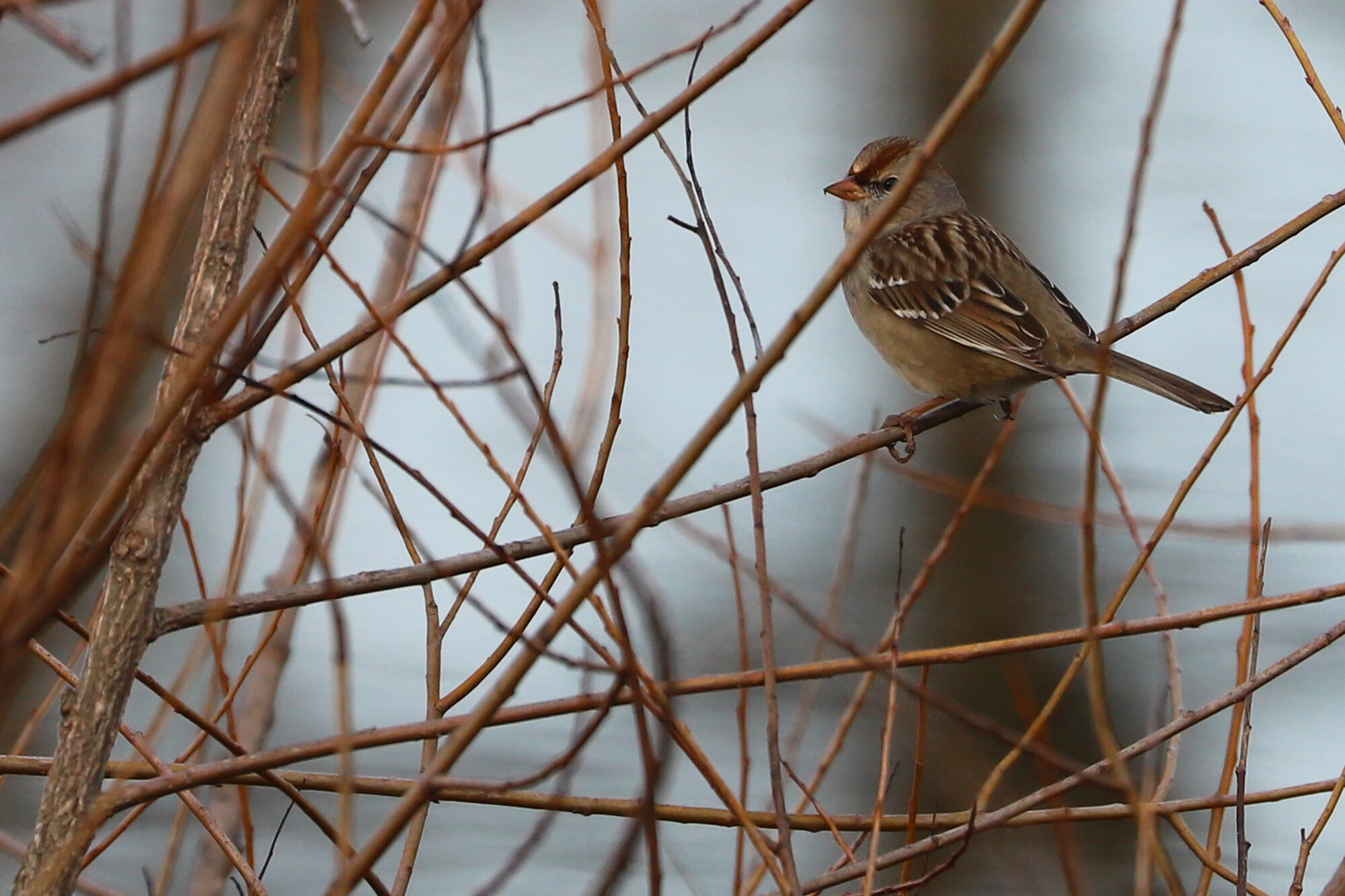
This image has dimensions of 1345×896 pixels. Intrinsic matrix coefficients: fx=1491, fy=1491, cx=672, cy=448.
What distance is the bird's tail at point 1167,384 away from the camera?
12.8 ft

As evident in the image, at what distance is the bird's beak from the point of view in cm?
504

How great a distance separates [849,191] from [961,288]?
22.7 inches

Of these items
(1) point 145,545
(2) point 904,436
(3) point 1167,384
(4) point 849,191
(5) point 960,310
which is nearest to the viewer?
(1) point 145,545

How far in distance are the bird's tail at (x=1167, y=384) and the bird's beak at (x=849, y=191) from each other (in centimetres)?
126

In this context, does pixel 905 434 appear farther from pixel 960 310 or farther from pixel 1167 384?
pixel 960 310

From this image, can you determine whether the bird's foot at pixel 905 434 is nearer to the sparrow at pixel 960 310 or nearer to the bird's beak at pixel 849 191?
the sparrow at pixel 960 310

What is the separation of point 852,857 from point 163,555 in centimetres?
108

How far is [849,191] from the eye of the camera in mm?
5051

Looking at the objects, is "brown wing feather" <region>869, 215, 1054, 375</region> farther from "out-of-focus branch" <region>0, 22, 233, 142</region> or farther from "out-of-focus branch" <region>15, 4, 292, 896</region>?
"out-of-focus branch" <region>0, 22, 233, 142</region>

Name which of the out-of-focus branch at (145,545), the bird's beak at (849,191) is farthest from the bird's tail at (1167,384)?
the out-of-focus branch at (145,545)

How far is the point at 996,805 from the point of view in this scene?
24.5 feet

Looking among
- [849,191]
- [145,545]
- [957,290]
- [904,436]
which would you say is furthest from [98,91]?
[849,191]

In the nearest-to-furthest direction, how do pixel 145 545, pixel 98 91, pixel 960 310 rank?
1. pixel 98 91
2. pixel 145 545
3. pixel 960 310

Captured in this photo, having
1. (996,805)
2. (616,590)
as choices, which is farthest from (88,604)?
(616,590)
